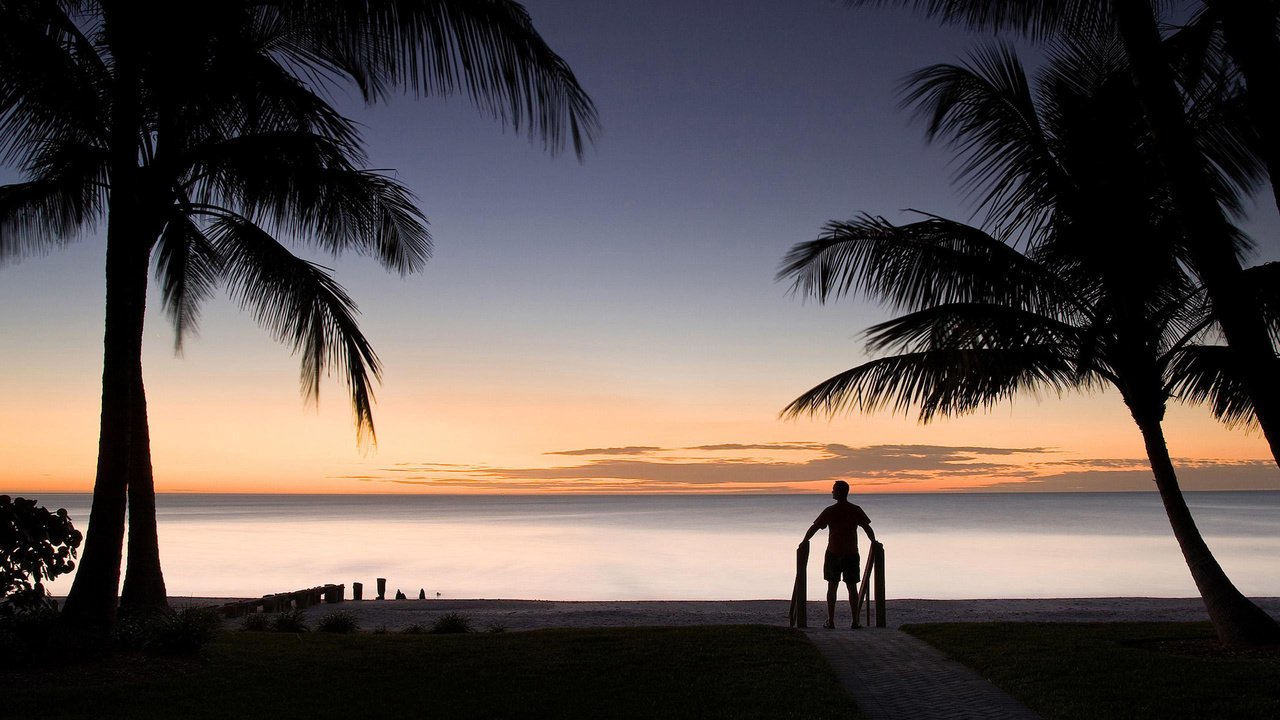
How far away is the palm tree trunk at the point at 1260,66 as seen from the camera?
16.6 ft

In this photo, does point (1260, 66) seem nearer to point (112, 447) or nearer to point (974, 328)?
point (974, 328)

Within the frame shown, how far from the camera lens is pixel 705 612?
1873 cm

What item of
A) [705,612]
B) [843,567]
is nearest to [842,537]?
[843,567]

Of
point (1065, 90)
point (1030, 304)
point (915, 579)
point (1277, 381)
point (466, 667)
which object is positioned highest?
point (1065, 90)

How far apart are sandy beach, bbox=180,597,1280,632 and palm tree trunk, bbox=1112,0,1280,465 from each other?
10.2 metres

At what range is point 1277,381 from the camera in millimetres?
5340

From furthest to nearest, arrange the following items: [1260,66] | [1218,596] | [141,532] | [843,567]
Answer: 1. [843,567]
2. [141,532]
3. [1218,596]
4. [1260,66]

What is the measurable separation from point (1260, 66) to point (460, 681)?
6.79m

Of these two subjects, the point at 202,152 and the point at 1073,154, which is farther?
the point at 1073,154

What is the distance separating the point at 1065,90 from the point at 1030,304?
8.15ft

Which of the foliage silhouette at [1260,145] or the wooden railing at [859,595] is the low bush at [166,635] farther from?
the foliage silhouette at [1260,145]

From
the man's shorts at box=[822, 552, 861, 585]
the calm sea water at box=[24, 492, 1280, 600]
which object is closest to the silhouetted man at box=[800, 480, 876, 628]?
the man's shorts at box=[822, 552, 861, 585]

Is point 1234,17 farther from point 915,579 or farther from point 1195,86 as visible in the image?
point 915,579

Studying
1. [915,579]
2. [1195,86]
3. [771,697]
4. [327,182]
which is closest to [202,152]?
[327,182]
